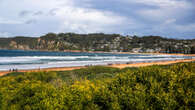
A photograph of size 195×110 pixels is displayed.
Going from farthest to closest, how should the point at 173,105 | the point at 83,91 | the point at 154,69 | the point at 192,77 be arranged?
the point at 154,69, the point at 192,77, the point at 83,91, the point at 173,105

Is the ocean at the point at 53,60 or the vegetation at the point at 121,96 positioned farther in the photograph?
the ocean at the point at 53,60

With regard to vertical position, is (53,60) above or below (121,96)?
below

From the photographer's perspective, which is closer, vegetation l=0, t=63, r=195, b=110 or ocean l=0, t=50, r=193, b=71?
vegetation l=0, t=63, r=195, b=110

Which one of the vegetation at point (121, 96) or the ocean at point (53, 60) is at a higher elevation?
the vegetation at point (121, 96)

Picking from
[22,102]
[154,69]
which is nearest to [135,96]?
[154,69]

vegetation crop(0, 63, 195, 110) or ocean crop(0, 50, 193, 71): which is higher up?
vegetation crop(0, 63, 195, 110)

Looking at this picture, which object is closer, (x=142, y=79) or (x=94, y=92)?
(x=94, y=92)

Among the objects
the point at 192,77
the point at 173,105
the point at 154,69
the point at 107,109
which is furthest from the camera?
the point at 154,69

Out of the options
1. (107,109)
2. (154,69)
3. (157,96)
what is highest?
(154,69)

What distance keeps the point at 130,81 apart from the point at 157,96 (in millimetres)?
1204

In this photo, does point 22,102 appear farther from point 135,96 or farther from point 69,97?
point 135,96

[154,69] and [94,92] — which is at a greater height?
[154,69]

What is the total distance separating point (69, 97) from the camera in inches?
173

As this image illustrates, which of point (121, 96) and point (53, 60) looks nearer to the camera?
point (121, 96)
